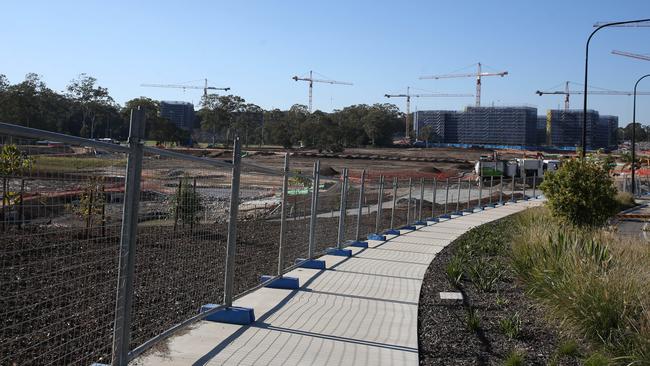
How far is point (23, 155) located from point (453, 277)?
24.0 feet

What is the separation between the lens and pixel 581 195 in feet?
51.6

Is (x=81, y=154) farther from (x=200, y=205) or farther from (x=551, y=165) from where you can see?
(x=551, y=165)

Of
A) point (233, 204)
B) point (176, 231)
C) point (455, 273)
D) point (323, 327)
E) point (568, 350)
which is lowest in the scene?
point (323, 327)

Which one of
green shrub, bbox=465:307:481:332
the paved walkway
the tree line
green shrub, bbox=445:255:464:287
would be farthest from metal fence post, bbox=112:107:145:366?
Answer: the tree line

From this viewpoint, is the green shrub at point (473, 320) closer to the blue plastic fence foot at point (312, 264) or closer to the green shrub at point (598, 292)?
the green shrub at point (598, 292)

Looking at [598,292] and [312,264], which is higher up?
[598,292]

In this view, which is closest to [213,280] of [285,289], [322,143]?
[285,289]

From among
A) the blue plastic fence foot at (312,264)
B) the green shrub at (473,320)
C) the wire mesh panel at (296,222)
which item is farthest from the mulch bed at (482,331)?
the wire mesh panel at (296,222)

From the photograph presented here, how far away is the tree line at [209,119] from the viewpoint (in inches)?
3282

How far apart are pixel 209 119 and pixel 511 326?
139 m

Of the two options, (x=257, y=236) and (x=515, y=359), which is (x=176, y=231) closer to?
(x=515, y=359)

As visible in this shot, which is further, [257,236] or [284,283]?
[257,236]

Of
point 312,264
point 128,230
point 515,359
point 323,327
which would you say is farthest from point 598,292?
point 312,264

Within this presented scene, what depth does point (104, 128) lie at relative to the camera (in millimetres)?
107500
